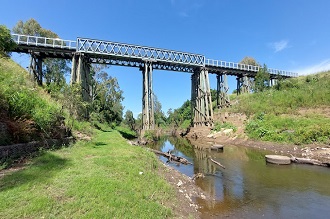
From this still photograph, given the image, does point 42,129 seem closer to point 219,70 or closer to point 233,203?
point 233,203

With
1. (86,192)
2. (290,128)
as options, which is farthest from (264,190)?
(290,128)

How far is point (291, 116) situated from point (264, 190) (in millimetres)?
18906

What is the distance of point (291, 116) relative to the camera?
81.8 feet

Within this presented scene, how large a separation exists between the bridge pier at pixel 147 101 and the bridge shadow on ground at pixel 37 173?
24.3 meters

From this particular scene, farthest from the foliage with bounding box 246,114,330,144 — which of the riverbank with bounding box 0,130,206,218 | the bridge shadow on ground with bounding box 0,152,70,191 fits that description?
the bridge shadow on ground with bounding box 0,152,70,191

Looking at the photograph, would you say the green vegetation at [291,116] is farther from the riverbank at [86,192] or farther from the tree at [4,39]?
the tree at [4,39]

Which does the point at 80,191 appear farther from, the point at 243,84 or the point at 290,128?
the point at 243,84

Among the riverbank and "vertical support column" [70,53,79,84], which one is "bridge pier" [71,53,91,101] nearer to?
"vertical support column" [70,53,79,84]

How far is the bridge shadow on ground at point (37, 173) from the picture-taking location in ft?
18.6

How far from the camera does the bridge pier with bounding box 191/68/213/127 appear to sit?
3696 cm

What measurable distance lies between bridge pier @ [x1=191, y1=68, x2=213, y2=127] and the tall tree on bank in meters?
24.7

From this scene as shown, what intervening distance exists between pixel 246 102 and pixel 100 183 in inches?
1326

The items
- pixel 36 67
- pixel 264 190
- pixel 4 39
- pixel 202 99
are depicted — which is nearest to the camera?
pixel 264 190

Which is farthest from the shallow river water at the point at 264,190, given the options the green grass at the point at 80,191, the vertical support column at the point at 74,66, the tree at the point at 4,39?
the vertical support column at the point at 74,66
